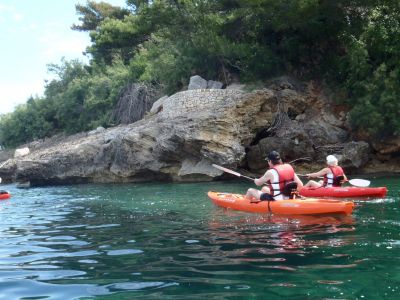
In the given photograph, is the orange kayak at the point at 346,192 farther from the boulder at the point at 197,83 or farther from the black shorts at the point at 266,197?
the boulder at the point at 197,83

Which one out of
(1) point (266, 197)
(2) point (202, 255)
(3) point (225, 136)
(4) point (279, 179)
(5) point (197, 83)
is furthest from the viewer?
(5) point (197, 83)

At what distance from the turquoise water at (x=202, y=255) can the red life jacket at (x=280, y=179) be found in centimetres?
64

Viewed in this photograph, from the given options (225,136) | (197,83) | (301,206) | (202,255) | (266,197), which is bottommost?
(202,255)

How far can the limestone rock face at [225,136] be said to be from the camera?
16.2 metres

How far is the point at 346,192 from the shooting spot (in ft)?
33.2

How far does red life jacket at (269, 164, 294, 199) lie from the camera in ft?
27.6

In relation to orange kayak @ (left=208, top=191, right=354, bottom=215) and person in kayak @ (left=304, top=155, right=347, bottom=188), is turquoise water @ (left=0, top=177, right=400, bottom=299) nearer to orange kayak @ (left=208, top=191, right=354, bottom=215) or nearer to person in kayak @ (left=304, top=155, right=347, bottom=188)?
orange kayak @ (left=208, top=191, right=354, bottom=215)

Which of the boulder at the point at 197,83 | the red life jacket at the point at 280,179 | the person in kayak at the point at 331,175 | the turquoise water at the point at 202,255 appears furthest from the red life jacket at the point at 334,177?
the boulder at the point at 197,83

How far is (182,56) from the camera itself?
20.7 metres

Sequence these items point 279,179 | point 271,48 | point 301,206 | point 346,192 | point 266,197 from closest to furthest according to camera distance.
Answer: point 301,206, point 279,179, point 266,197, point 346,192, point 271,48

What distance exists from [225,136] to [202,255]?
10774 millimetres

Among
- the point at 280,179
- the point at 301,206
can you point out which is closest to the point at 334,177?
the point at 280,179

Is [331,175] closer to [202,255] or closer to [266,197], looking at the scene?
[266,197]

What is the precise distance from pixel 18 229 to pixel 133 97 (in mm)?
14686
